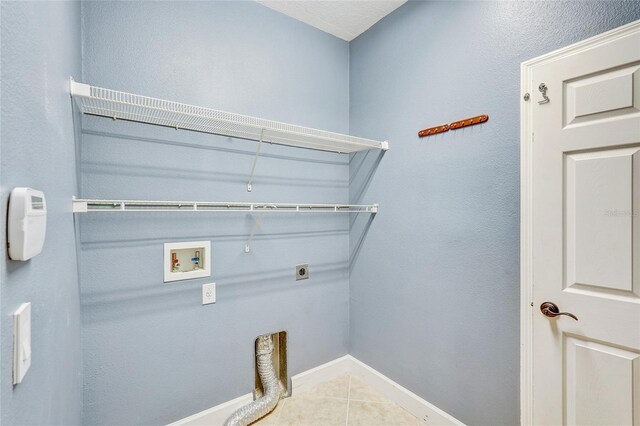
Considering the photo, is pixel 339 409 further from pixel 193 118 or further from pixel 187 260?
pixel 193 118

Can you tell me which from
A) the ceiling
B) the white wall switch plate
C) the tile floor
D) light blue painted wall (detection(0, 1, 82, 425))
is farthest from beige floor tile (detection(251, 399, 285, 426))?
the ceiling

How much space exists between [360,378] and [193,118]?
2165 millimetres

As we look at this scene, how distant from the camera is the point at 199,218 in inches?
66.8

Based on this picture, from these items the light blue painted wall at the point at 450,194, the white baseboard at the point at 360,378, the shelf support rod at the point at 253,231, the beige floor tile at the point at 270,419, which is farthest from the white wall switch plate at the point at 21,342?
the light blue painted wall at the point at 450,194

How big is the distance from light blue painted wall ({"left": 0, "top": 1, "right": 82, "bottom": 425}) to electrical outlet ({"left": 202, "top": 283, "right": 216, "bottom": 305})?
598 mm

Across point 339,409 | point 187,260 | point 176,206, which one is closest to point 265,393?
point 339,409

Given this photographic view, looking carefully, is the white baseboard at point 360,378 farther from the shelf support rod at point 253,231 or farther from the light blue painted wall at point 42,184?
the shelf support rod at point 253,231

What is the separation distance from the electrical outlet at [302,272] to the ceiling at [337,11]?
178cm

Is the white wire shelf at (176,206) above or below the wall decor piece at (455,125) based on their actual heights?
below

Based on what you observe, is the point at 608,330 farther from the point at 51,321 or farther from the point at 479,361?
the point at 51,321

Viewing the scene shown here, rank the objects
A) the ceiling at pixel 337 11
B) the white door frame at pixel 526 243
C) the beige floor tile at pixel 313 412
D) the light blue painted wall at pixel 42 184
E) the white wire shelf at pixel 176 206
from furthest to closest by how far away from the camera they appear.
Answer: the ceiling at pixel 337 11 → the beige floor tile at pixel 313 412 → the white door frame at pixel 526 243 → the white wire shelf at pixel 176 206 → the light blue painted wall at pixel 42 184

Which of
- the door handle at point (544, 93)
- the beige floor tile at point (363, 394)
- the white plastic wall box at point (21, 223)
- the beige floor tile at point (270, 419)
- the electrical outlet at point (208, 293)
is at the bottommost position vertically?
the beige floor tile at point (363, 394)

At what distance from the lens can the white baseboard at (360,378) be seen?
1719mm

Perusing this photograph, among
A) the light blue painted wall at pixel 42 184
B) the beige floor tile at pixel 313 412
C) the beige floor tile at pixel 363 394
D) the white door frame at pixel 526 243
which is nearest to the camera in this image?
the light blue painted wall at pixel 42 184
